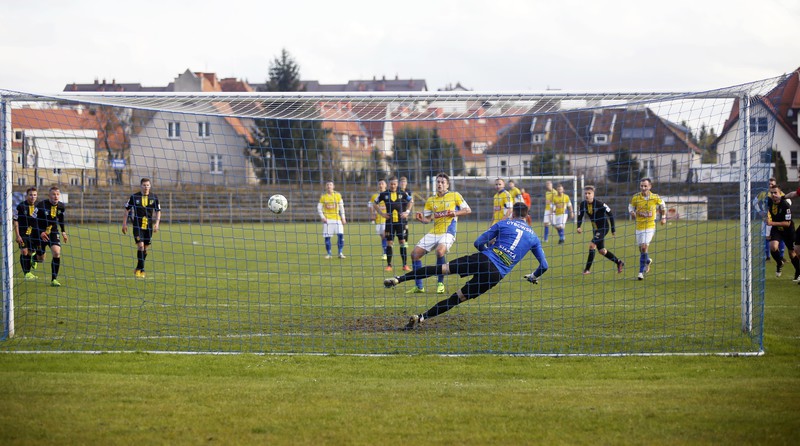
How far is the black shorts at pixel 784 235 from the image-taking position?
14195 millimetres

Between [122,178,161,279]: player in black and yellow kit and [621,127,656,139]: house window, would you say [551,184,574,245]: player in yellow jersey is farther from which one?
[122,178,161,279]: player in black and yellow kit

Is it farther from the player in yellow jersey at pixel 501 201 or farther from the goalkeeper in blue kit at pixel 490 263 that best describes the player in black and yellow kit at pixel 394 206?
the goalkeeper in blue kit at pixel 490 263

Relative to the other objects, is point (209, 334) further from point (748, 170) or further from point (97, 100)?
point (748, 170)

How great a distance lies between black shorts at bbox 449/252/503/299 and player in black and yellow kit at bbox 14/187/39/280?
820 centimetres

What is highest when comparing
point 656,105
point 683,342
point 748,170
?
point 656,105

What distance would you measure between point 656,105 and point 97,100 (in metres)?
6.94

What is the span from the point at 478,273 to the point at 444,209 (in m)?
3.58

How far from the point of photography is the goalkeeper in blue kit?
8.62 meters

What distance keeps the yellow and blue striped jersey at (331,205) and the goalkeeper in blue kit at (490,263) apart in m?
10.2

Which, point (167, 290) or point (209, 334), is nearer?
point (209, 334)

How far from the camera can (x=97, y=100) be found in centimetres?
848

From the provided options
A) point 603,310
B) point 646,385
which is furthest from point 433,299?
point 646,385

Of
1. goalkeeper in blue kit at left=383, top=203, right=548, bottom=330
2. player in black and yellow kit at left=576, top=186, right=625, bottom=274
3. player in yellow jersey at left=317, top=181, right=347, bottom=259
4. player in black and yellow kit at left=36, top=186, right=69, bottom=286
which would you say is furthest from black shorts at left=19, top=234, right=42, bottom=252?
player in black and yellow kit at left=576, top=186, right=625, bottom=274

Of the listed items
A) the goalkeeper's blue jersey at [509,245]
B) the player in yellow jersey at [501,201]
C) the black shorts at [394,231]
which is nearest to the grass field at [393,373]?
the goalkeeper's blue jersey at [509,245]
